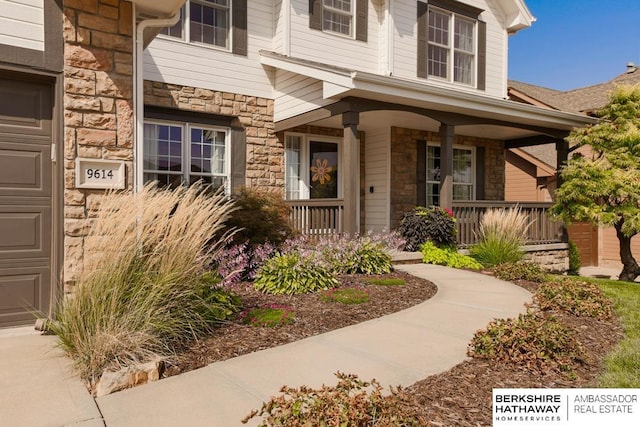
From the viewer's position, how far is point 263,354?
11.0ft

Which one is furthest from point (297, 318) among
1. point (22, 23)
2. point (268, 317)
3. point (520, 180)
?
point (520, 180)

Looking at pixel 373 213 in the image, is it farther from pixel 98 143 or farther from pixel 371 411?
pixel 371 411

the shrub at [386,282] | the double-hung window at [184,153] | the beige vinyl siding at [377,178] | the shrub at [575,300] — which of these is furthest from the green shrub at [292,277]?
the beige vinyl siding at [377,178]

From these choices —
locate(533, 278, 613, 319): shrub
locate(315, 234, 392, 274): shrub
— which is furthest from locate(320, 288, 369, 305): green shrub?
locate(533, 278, 613, 319): shrub

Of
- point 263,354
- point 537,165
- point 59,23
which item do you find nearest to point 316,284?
point 263,354

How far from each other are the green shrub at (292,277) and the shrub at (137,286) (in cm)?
158

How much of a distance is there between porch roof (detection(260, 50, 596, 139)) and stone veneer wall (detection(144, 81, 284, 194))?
1.30 feet

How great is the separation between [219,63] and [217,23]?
2.60 feet

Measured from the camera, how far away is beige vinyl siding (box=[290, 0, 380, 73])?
9094mm

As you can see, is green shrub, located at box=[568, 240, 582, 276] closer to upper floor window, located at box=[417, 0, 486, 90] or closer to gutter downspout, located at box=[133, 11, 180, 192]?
upper floor window, located at box=[417, 0, 486, 90]

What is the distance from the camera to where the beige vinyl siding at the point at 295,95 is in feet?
27.2

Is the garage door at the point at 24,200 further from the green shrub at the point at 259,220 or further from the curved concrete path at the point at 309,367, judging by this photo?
the green shrub at the point at 259,220

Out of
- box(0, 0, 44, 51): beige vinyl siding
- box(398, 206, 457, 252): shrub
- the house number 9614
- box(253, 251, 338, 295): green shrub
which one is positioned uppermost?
box(0, 0, 44, 51): beige vinyl siding

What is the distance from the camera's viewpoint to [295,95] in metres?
8.70
